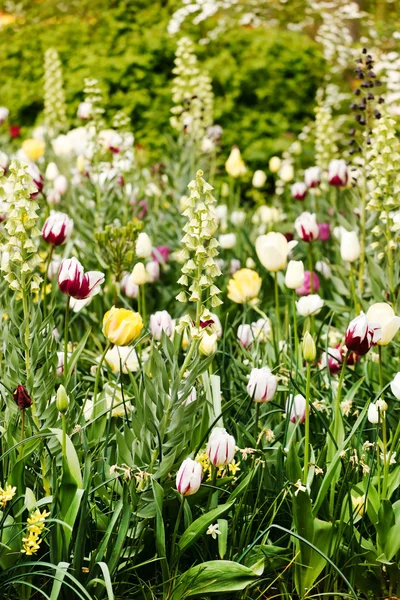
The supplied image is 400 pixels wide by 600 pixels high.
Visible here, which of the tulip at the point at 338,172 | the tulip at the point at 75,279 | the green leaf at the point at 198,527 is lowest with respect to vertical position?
the tulip at the point at 338,172

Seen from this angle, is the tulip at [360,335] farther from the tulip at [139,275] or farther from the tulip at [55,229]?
the tulip at [55,229]

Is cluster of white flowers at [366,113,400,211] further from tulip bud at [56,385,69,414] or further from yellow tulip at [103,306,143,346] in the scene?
tulip bud at [56,385,69,414]

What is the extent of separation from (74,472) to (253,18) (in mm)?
8402

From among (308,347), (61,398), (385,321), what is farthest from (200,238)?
(385,321)

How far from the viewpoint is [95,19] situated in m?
9.40

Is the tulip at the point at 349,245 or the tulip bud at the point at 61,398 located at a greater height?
the tulip bud at the point at 61,398

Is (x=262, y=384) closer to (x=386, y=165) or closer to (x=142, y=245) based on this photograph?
(x=142, y=245)

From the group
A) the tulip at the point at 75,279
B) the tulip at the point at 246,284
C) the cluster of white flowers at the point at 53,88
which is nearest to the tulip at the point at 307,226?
the tulip at the point at 246,284

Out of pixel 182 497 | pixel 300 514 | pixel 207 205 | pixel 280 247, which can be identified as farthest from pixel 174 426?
pixel 280 247

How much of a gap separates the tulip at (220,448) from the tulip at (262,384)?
0.20 metres

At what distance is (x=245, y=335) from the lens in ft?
8.26

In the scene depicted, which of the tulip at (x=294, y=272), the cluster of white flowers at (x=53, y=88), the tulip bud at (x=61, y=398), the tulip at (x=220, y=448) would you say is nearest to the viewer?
the tulip bud at (x=61, y=398)

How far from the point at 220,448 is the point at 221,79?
6527 millimetres

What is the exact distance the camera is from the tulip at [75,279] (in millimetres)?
1931
